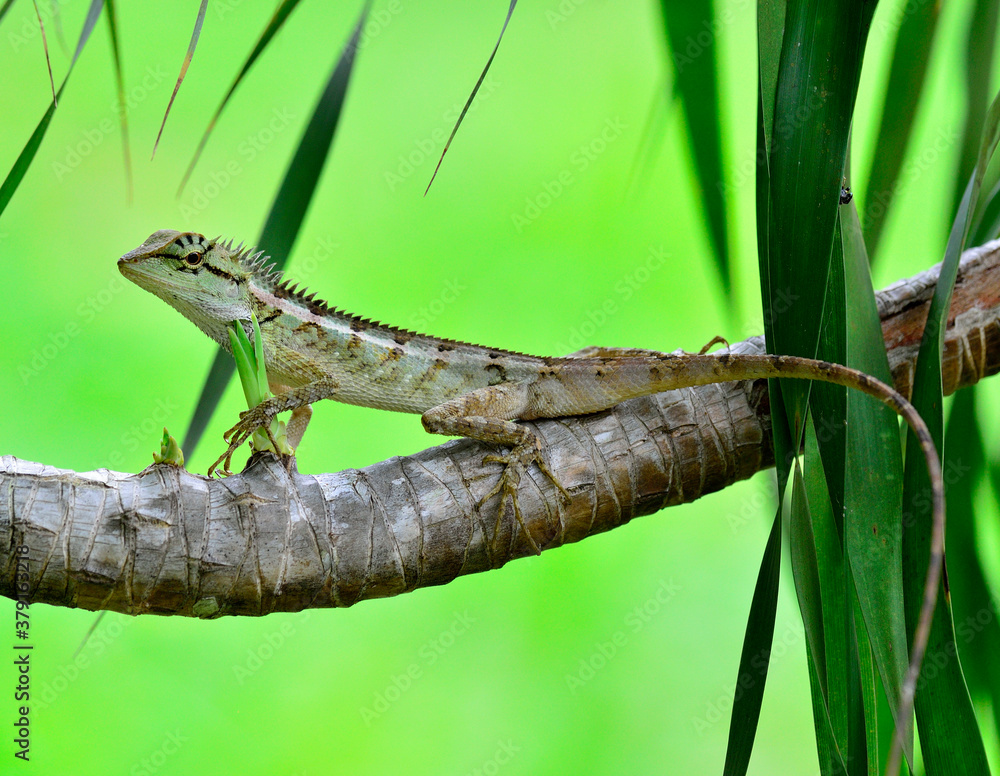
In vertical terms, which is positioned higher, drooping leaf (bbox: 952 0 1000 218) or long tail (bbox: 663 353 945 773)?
drooping leaf (bbox: 952 0 1000 218)

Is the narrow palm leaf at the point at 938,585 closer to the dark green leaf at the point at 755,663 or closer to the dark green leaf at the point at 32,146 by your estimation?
the dark green leaf at the point at 755,663

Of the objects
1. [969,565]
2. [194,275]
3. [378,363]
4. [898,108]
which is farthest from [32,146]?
[969,565]

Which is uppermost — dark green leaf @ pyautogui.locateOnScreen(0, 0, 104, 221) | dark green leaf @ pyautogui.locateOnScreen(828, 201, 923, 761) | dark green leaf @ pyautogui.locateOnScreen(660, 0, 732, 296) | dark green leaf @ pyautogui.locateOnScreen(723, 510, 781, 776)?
dark green leaf @ pyautogui.locateOnScreen(660, 0, 732, 296)

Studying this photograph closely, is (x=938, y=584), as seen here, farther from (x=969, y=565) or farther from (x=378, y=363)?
(x=378, y=363)

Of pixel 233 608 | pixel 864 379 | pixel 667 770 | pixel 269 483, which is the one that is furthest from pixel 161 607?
pixel 667 770

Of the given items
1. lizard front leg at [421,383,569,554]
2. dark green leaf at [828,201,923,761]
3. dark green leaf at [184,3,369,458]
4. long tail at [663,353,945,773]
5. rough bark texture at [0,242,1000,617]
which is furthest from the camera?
dark green leaf at [184,3,369,458]

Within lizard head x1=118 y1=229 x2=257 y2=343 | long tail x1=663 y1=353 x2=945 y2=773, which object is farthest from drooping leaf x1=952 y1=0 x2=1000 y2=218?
lizard head x1=118 y1=229 x2=257 y2=343

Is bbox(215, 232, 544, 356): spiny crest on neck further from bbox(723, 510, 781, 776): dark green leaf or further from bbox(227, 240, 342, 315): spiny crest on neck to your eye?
bbox(723, 510, 781, 776): dark green leaf
